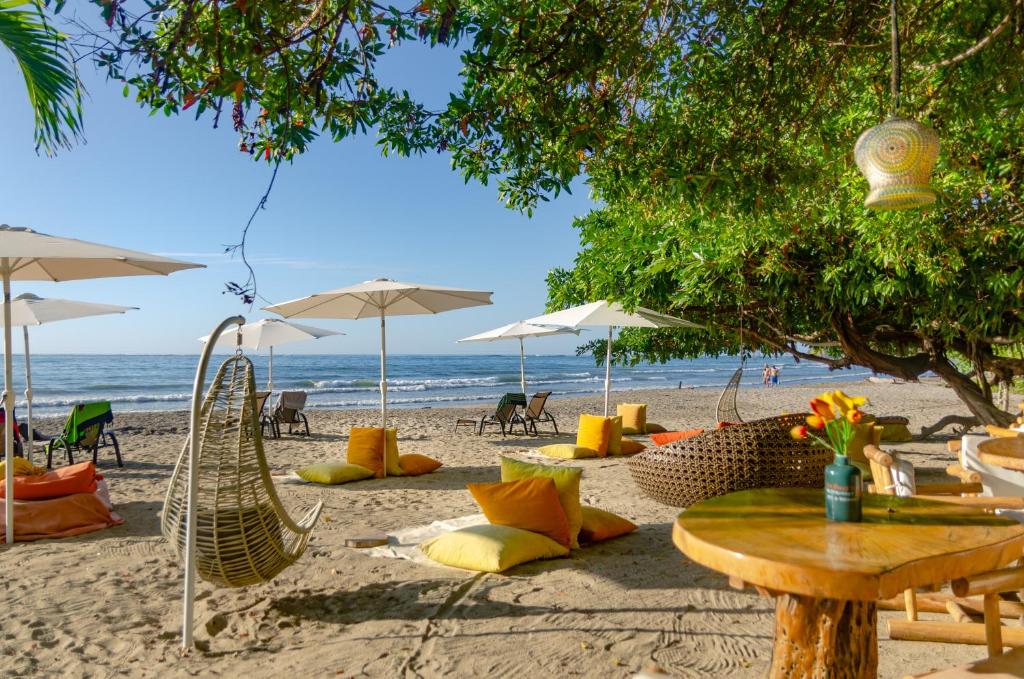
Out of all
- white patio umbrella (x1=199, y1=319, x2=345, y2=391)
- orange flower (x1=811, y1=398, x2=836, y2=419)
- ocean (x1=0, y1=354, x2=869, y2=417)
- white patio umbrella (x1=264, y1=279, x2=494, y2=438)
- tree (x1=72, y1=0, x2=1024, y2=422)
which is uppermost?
tree (x1=72, y1=0, x2=1024, y2=422)

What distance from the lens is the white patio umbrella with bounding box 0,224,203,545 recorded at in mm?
4359

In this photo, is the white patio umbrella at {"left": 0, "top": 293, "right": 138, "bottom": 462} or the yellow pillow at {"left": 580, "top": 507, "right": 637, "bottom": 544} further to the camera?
the white patio umbrella at {"left": 0, "top": 293, "right": 138, "bottom": 462}

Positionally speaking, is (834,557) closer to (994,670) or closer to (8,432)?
(994,670)

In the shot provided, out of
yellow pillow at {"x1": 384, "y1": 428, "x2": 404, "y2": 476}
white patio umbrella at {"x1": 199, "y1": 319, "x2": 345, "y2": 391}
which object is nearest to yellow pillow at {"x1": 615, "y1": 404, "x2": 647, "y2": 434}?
yellow pillow at {"x1": 384, "y1": 428, "x2": 404, "y2": 476}

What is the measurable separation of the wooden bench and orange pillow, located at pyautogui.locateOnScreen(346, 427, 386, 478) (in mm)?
6386

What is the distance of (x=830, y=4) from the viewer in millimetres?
3812

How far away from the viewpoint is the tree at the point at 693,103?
9.03 feet

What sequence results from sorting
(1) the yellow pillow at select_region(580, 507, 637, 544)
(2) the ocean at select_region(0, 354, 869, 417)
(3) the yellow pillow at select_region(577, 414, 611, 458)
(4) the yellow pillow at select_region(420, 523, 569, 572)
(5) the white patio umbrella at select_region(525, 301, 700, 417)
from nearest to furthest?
(4) the yellow pillow at select_region(420, 523, 569, 572), (1) the yellow pillow at select_region(580, 507, 637, 544), (5) the white patio umbrella at select_region(525, 301, 700, 417), (3) the yellow pillow at select_region(577, 414, 611, 458), (2) the ocean at select_region(0, 354, 869, 417)

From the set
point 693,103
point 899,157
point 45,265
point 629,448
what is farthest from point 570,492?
point 629,448

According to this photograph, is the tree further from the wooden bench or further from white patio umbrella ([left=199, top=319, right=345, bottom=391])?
white patio umbrella ([left=199, top=319, right=345, bottom=391])

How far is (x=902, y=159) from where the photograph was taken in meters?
2.73

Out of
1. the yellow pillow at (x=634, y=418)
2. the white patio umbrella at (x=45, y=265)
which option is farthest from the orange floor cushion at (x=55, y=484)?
the yellow pillow at (x=634, y=418)

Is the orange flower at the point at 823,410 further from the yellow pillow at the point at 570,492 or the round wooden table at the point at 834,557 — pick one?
the yellow pillow at the point at 570,492

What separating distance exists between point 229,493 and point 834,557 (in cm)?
271
